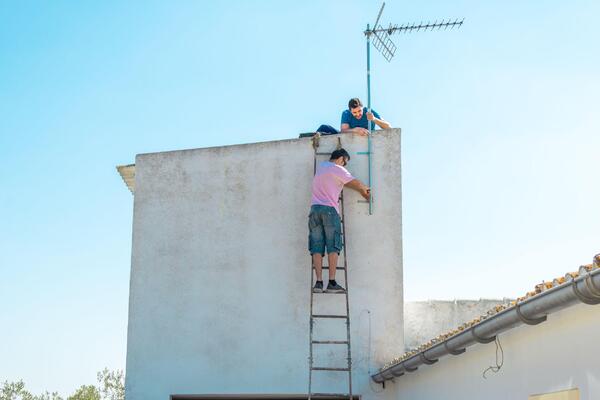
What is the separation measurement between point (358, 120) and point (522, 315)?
247 inches

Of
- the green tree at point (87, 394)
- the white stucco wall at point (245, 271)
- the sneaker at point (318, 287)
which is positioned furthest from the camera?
the green tree at point (87, 394)

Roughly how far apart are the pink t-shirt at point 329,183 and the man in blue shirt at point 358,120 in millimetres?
850

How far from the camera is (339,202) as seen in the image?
12.6 m

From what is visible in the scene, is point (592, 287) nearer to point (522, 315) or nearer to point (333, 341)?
point (522, 315)

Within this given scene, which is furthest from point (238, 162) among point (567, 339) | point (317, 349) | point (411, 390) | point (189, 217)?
point (567, 339)

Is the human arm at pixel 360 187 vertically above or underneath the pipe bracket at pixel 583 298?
above

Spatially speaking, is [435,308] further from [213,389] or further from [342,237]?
[213,389]

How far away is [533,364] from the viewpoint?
7.54 m

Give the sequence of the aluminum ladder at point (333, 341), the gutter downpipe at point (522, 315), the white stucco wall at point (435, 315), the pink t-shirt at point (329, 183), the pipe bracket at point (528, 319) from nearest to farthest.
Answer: the gutter downpipe at point (522, 315), the pipe bracket at point (528, 319), the aluminum ladder at point (333, 341), the pink t-shirt at point (329, 183), the white stucco wall at point (435, 315)

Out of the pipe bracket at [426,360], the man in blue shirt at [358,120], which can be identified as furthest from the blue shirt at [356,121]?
the pipe bracket at [426,360]

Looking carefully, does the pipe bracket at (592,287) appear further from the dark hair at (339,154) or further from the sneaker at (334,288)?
the dark hair at (339,154)

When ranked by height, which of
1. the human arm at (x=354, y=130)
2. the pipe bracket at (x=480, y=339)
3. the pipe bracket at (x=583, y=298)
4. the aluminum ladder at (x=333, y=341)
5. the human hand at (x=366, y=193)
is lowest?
the pipe bracket at (x=583, y=298)

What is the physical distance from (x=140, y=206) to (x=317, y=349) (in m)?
3.24

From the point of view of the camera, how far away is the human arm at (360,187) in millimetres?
12328
